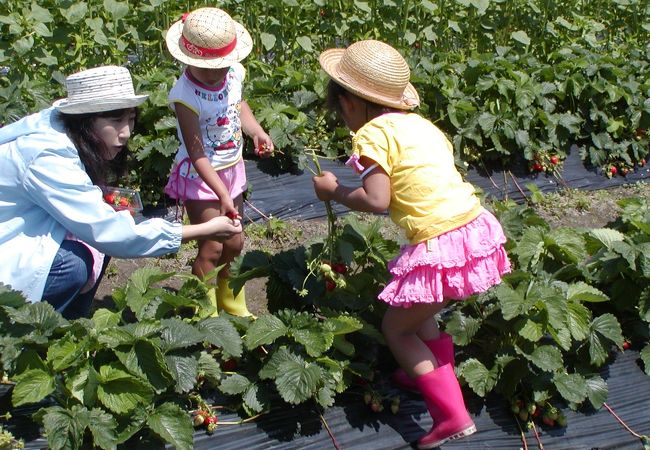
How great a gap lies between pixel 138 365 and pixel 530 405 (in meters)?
1.48

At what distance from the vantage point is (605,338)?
140 inches

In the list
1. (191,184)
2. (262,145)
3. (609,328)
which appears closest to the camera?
(609,328)

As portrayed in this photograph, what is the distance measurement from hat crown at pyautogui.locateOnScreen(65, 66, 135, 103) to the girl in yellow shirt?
707mm

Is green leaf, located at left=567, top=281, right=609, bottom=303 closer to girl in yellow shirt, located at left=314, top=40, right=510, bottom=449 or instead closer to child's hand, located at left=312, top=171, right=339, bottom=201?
girl in yellow shirt, located at left=314, top=40, right=510, bottom=449

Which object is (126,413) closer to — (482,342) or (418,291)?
(418,291)

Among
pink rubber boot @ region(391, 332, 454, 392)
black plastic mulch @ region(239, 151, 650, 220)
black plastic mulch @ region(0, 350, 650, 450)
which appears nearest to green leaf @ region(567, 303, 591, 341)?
black plastic mulch @ region(0, 350, 650, 450)

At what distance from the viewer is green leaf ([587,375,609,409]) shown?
3482 mm

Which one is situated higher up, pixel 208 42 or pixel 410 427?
pixel 208 42

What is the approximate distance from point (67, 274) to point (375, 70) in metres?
1.27

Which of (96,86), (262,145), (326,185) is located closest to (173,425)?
(326,185)

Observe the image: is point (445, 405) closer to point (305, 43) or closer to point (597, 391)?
point (597, 391)

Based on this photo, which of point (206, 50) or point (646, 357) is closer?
point (206, 50)

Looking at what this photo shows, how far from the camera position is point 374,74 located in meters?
2.99

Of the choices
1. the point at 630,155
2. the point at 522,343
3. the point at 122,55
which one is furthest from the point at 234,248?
the point at 630,155
